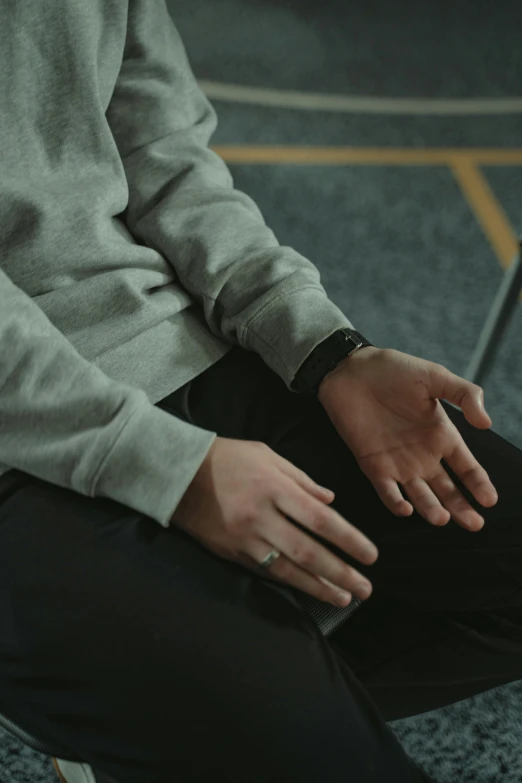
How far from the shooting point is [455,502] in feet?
2.31

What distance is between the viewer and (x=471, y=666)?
2.36 feet

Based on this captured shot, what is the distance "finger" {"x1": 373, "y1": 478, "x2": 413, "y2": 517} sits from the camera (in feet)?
2.26

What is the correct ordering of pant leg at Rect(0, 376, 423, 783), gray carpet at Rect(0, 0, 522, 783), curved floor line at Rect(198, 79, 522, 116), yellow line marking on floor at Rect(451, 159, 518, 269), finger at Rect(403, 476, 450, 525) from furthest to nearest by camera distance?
curved floor line at Rect(198, 79, 522, 116) < yellow line marking on floor at Rect(451, 159, 518, 269) < gray carpet at Rect(0, 0, 522, 783) < finger at Rect(403, 476, 450, 525) < pant leg at Rect(0, 376, 423, 783)

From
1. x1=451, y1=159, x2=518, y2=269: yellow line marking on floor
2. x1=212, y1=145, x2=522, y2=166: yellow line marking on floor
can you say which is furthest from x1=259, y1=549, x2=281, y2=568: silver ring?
x1=212, y1=145, x2=522, y2=166: yellow line marking on floor

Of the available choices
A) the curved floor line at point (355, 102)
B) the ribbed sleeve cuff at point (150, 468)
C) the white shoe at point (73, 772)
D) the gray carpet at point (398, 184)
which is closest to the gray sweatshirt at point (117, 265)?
the ribbed sleeve cuff at point (150, 468)

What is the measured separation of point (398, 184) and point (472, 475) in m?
1.44

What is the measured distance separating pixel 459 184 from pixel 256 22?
1029 millimetres

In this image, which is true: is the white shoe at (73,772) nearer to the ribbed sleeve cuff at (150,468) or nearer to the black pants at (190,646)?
the black pants at (190,646)

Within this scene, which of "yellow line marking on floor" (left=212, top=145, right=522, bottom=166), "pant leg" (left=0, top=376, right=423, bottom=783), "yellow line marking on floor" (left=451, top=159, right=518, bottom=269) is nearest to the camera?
"pant leg" (left=0, top=376, right=423, bottom=783)

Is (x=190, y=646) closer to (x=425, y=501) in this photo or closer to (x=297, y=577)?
(x=297, y=577)

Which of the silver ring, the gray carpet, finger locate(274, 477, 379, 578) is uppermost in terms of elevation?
finger locate(274, 477, 379, 578)

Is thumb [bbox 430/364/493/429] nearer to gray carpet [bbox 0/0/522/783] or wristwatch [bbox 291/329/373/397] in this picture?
wristwatch [bbox 291/329/373/397]

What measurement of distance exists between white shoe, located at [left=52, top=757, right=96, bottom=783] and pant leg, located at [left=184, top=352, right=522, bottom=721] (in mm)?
279

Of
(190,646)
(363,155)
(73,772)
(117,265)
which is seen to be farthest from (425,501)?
(363,155)
